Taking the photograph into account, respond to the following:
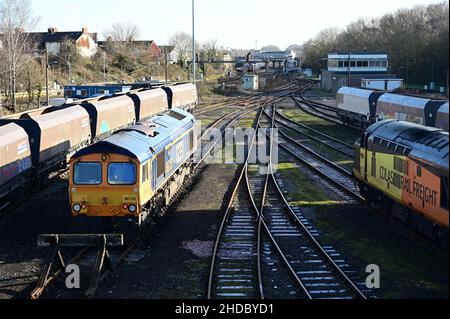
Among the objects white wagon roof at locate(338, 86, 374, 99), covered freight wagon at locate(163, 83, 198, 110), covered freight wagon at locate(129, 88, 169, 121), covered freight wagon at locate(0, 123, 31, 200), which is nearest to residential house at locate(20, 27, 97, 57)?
covered freight wagon at locate(163, 83, 198, 110)

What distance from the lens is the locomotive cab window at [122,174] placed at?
52.6 ft

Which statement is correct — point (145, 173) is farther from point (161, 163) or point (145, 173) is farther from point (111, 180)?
point (161, 163)

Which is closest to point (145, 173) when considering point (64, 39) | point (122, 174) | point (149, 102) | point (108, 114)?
point (122, 174)

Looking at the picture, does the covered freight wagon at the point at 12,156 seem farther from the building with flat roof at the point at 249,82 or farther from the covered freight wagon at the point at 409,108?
the building with flat roof at the point at 249,82

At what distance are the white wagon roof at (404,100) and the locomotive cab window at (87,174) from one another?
2331cm

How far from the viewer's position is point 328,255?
15.4 metres

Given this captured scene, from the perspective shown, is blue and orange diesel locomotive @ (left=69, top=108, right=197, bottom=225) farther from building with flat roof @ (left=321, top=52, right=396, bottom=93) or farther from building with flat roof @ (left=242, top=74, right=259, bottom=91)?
building with flat roof @ (left=242, top=74, right=259, bottom=91)

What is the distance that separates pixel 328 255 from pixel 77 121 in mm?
17538

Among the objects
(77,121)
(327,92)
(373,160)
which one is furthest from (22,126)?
(327,92)

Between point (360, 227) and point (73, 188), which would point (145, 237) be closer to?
A: point (73, 188)

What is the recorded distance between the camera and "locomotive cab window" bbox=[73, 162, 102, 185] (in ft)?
52.8

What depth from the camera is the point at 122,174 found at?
16094mm

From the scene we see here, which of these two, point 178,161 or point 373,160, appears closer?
point 373,160

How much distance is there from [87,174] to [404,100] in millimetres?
26316
